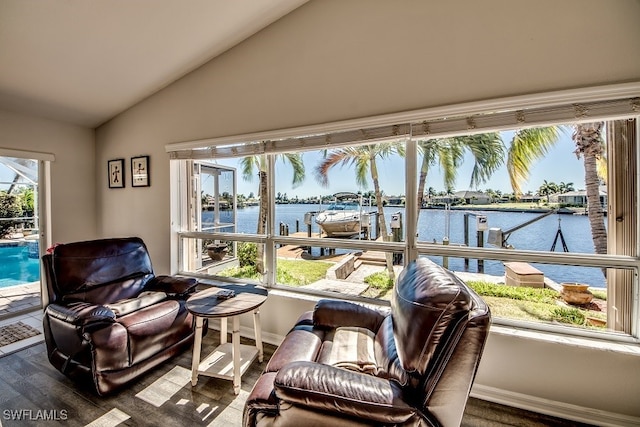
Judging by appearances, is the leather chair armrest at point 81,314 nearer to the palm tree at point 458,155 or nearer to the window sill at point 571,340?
the palm tree at point 458,155

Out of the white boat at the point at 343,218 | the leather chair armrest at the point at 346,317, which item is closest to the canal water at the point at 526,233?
the white boat at the point at 343,218

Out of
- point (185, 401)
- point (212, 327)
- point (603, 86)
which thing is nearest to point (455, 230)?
point (603, 86)

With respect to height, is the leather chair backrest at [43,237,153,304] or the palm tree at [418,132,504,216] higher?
the palm tree at [418,132,504,216]

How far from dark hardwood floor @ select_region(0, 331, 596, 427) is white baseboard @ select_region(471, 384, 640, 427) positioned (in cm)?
4

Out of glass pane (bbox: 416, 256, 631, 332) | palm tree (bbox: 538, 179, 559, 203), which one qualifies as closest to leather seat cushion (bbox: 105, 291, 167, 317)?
glass pane (bbox: 416, 256, 631, 332)

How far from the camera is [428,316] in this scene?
1.26m

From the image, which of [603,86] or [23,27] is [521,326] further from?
[23,27]

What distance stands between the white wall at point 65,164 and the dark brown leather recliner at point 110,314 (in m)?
1.68

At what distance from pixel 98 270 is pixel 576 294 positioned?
388cm

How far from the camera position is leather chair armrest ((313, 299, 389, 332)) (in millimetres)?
2029

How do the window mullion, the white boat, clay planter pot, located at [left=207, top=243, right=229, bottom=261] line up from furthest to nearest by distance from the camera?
clay planter pot, located at [left=207, top=243, right=229, bottom=261]
the window mullion
the white boat

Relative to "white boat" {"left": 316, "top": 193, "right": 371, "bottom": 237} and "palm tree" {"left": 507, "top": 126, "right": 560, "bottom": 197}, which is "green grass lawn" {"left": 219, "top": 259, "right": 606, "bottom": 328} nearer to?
"white boat" {"left": 316, "top": 193, "right": 371, "bottom": 237}

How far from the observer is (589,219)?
1.98 m

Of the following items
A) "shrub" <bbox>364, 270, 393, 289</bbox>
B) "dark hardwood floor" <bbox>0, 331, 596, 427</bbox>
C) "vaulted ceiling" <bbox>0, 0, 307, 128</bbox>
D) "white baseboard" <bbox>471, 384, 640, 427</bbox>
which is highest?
"vaulted ceiling" <bbox>0, 0, 307, 128</bbox>
